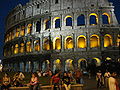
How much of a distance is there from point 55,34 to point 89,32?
5.82 metres

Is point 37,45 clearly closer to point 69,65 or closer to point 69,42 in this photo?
point 69,42

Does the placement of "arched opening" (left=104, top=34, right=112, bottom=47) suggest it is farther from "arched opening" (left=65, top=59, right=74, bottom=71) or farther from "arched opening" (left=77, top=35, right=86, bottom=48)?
"arched opening" (left=65, top=59, right=74, bottom=71)

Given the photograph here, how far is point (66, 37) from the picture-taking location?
2947 centimetres

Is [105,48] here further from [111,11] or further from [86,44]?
[111,11]

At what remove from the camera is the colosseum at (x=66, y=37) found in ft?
91.4

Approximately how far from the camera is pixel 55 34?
99.0ft

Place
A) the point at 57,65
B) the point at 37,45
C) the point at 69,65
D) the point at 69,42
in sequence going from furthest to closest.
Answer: the point at 37,45 → the point at 69,42 → the point at 57,65 → the point at 69,65

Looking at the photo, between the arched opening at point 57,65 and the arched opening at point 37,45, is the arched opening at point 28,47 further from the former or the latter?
the arched opening at point 57,65

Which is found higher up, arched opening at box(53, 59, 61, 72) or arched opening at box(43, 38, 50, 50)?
arched opening at box(43, 38, 50, 50)

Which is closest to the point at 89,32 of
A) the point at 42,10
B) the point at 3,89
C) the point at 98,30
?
the point at 98,30

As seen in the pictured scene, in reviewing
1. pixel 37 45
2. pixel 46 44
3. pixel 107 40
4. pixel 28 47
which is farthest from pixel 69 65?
pixel 28 47

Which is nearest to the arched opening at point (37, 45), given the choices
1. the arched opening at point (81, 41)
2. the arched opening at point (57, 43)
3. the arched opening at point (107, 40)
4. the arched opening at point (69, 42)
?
the arched opening at point (57, 43)

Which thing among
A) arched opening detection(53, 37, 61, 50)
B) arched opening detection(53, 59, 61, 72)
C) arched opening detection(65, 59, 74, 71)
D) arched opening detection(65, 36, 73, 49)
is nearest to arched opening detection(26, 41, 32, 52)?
arched opening detection(53, 37, 61, 50)

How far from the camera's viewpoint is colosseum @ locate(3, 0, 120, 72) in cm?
2786
